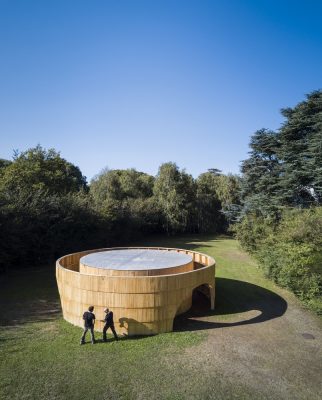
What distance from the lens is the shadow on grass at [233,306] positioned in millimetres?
10805

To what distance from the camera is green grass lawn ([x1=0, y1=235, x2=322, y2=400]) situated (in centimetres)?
678

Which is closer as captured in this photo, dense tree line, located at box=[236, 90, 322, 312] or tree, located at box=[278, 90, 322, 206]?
dense tree line, located at box=[236, 90, 322, 312]

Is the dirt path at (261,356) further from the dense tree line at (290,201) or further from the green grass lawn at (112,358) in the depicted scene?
the dense tree line at (290,201)

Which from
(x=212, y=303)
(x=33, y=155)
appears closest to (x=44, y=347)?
(x=212, y=303)

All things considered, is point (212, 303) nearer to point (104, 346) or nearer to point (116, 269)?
point (116, 269)

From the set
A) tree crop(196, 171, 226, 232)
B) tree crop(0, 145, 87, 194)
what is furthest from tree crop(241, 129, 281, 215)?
tree crop(0, 145, 87, 194)

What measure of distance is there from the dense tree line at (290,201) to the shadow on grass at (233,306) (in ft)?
4.40

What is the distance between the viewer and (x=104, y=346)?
8828mm

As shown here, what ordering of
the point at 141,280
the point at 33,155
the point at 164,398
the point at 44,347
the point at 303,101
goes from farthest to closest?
the point at 33,155 < the point at 303,101 < the point at 141,280 < the point at 44,347 < the point at 164,398

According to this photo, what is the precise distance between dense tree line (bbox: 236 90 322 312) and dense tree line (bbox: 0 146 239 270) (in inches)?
364

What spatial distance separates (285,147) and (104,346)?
20375mm

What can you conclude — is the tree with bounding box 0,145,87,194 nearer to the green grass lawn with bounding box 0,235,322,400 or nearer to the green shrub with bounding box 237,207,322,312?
the green grass lawn with bounding box 0,235,322,400

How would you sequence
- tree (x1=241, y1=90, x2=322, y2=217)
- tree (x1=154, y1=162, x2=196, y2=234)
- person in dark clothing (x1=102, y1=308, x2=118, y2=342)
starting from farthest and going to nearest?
1. tree (x1=154, y1=162, x2=196, y2=234)
2. tree (x1=241, y1=90, x2=322, y2=217)
3. person in dark clothing (x1=102, y1=308, x2=118, y2=342)

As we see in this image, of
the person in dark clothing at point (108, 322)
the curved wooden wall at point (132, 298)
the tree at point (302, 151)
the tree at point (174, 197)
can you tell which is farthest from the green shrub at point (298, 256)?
the tree at point (174, 197)
